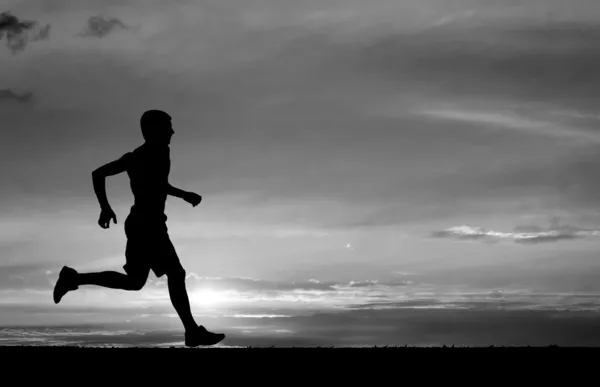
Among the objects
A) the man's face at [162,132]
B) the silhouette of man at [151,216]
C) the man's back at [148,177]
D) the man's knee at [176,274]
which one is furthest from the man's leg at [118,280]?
the man's face at [162,132]

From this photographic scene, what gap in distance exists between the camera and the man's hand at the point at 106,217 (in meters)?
8.59

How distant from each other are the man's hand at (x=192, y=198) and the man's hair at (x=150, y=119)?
0.81m

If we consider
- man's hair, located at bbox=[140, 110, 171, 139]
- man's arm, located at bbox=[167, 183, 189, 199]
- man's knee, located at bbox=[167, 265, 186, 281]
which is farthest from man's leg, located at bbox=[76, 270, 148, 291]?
man's hair, located at bbox=[140, 110, 171, 139]

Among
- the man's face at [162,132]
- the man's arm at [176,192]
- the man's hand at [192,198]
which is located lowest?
the man's hand at [192,198]

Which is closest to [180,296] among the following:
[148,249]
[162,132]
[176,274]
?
[176,274]

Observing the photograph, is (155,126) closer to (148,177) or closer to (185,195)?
(148,177)

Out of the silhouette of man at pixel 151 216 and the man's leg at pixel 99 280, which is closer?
the silhouette of man at pixel 151 216

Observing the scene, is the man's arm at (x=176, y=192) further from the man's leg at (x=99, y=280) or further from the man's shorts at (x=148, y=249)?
the man's leg at (x=99, y=280)

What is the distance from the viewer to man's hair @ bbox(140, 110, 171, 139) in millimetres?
8625

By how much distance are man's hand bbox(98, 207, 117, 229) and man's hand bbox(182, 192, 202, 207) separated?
0.81 m
